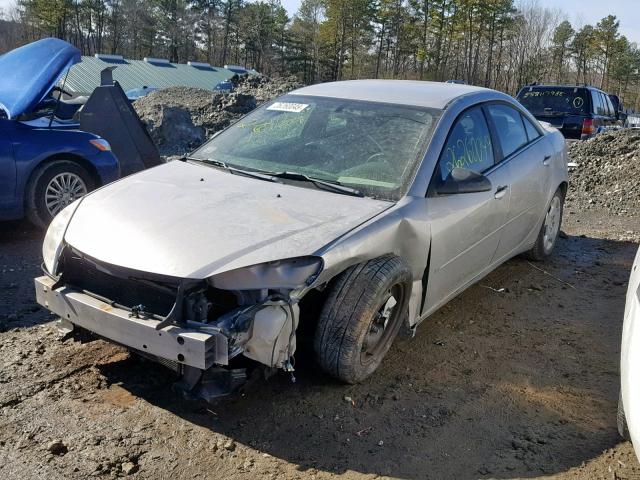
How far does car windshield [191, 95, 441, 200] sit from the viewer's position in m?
3.79

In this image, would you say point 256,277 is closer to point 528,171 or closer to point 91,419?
point 91,419

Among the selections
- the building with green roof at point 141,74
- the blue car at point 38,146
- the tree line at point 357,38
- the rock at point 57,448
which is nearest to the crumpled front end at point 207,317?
the rock at point 57,448

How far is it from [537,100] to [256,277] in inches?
513

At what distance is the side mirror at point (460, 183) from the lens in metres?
3.74

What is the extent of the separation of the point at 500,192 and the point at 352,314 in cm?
187

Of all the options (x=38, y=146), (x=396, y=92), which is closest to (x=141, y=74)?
(x=38, y=146)

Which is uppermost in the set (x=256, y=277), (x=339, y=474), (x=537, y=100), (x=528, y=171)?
(x=537, y=100)

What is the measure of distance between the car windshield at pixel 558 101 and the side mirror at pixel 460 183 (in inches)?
445

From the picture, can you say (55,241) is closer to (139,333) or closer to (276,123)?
(139,333)

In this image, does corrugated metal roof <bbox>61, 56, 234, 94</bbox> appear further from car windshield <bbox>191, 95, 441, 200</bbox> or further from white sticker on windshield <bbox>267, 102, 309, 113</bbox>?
car windshield <bbox>191, 95, 441, 200</bbox>

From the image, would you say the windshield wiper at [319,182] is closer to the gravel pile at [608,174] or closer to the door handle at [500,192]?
the door handle at [500,192]

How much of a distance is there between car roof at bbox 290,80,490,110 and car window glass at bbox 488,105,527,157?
24 centimetres

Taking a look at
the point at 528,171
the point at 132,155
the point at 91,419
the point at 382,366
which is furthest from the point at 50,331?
the point at 132,155

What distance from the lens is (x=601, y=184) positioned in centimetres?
972
